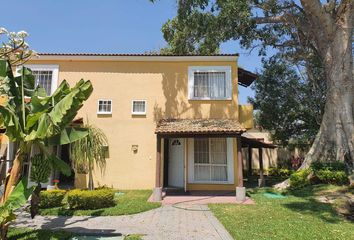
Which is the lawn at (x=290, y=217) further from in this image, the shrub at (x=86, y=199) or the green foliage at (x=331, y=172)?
the shrub at (x=86, y=199)

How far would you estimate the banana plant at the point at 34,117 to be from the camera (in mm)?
7340

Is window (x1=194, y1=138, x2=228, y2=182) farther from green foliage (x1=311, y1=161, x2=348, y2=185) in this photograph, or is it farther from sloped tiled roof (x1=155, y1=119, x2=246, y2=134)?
green foliage (x1=311, y1=161, x2=348, y2=185)

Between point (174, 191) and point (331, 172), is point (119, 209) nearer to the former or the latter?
point (174, 191)

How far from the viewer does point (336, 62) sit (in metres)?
17.9

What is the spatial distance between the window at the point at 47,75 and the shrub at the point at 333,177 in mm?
15558

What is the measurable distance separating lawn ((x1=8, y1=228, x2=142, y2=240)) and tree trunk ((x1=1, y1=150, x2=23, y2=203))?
148cm

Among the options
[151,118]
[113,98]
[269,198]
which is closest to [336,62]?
[269,198]

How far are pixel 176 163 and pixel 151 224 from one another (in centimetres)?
775

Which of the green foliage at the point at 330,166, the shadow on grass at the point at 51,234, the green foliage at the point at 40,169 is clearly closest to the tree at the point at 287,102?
the green foliage at the point at 330,166

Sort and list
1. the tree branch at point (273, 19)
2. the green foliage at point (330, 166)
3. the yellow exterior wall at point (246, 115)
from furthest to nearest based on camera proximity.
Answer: the tree branch at point (273, 19), the yellow exterior wall at point (246, 115), the green foliage at point (330, 166)

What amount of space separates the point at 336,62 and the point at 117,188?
14626mm

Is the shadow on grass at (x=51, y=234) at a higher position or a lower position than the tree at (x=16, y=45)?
lower

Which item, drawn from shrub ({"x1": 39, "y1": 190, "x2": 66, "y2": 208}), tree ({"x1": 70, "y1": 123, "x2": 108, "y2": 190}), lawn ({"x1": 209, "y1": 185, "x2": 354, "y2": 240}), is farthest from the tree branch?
shrub ({"x1": 39, "y1": 190, "x2": 66, "y2": 208})

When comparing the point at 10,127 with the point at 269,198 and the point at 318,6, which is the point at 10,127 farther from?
the point at 318,6
